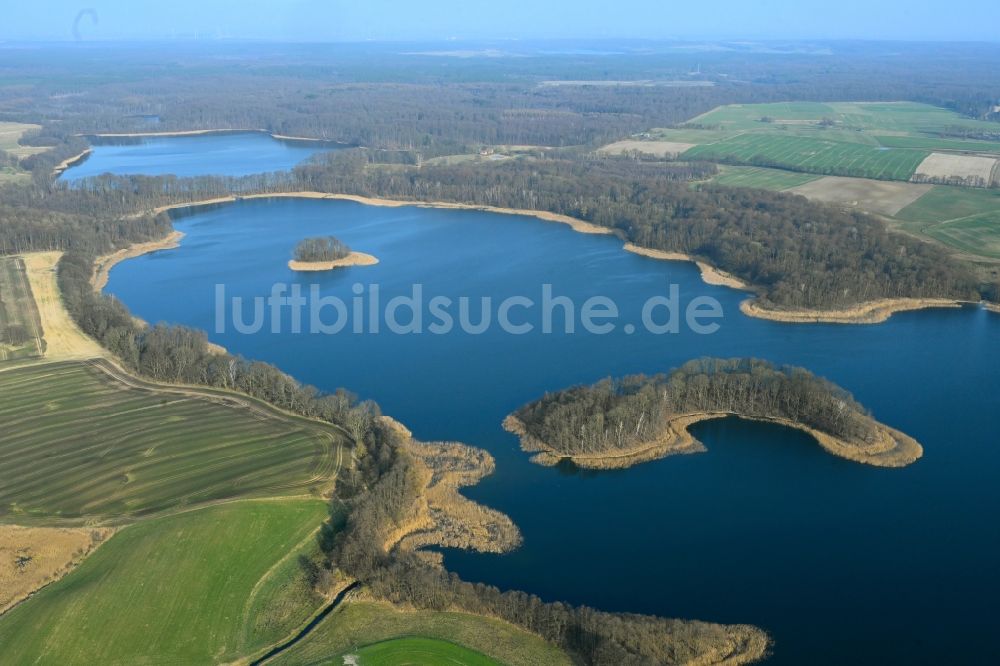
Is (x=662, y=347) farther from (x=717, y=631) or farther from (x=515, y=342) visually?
(x=717, y=631)

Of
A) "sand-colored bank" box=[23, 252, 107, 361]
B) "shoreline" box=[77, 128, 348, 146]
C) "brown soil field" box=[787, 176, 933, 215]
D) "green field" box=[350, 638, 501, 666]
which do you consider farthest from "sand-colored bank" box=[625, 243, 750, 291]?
"shoreline" box=[77, 128, 348, 146]

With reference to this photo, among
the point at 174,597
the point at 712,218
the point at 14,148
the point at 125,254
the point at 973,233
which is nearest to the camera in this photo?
the point at 174,597

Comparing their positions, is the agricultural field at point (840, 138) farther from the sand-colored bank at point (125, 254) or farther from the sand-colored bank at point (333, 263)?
the sand-colored bank at point (125, 254)

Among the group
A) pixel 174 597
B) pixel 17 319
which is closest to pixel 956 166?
pixel 17 319

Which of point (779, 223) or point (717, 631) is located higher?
point (779, 223)

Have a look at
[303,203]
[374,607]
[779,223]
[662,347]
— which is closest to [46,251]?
[303,203]

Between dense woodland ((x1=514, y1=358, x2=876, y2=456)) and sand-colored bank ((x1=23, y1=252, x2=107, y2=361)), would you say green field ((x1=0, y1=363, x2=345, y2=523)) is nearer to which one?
sand-colored bank ((x1=23, y1=252, x2=107, y2=361))

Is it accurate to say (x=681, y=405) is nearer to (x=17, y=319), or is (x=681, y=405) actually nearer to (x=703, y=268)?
(x=703, y=268)
